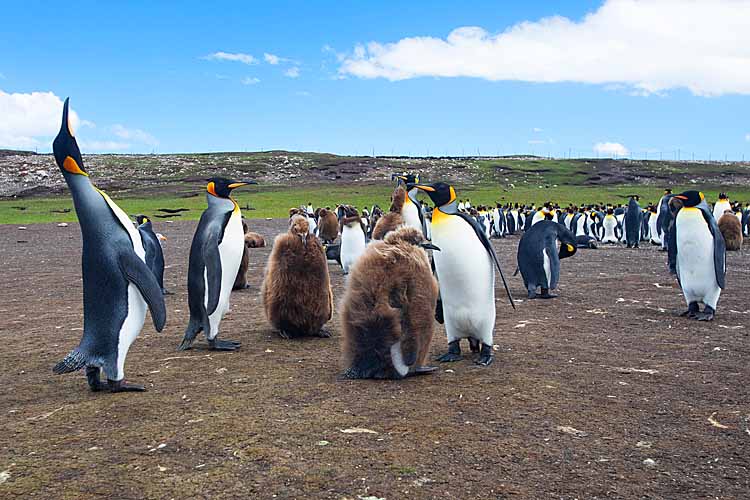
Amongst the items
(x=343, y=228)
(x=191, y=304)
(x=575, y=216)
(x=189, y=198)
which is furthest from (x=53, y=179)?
(x=191, y=304)

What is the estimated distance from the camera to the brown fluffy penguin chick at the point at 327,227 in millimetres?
18688

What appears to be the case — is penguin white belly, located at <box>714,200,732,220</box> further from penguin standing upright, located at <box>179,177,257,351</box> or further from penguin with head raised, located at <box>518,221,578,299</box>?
penguin standing upright, located at <box>179,177,257,351</box>

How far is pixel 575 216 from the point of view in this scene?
83.8ft

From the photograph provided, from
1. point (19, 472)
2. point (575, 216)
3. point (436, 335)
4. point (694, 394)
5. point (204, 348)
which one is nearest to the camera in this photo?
point (19, 472)

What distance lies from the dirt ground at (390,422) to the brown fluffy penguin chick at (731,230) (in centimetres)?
1245

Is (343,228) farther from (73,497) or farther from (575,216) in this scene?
(575,216)

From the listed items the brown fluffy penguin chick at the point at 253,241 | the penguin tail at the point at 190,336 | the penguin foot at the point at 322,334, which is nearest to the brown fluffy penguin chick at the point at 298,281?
the penguin foot at the point at 322,334

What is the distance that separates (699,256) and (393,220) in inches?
156

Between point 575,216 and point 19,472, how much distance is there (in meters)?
24.1

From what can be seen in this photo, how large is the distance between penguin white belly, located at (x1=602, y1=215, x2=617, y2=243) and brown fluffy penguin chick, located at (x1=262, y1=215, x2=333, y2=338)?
1979 cm

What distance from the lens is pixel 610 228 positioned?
24.6 meters

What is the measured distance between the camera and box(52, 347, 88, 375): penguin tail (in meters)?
4.61

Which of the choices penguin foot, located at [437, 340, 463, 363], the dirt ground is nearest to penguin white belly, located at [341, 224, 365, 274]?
the dirt ground

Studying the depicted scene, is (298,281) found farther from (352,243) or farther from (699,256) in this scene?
(352,243)
